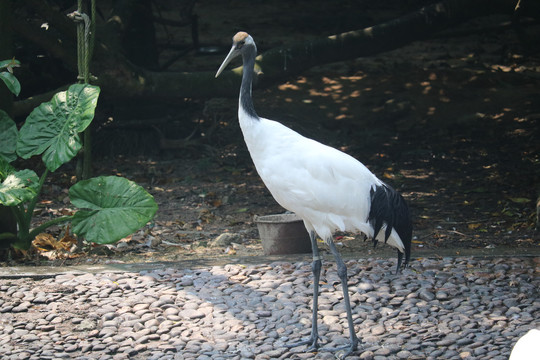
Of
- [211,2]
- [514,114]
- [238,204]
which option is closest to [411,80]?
[514,114]

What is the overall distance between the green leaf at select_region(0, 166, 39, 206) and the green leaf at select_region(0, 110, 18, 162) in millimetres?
151

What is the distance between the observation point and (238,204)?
7.39m

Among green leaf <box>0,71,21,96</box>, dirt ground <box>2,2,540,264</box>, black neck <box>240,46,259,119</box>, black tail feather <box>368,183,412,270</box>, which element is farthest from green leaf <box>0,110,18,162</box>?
black tail feather <box>368,183,412,270</box>

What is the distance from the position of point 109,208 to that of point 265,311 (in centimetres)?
156

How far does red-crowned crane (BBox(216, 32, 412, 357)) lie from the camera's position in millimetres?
4227

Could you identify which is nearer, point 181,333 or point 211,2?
point 181,333

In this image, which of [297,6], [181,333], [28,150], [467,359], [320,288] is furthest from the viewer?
[297,6]

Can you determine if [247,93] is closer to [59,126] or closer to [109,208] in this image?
[109,208]

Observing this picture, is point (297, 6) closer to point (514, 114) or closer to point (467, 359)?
point (514, 114)

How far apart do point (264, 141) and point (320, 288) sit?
115 cm

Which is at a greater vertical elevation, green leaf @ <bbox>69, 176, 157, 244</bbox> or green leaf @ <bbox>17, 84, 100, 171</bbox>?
green leaf @ <bbox>17, 84, 100, 171</bbox>

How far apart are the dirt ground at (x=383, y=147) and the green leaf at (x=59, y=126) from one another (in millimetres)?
890

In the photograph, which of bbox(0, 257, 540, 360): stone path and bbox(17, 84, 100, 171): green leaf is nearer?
bbox(0, 257, 540, 360): stone path

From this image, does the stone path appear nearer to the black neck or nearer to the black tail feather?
the black tail feather
